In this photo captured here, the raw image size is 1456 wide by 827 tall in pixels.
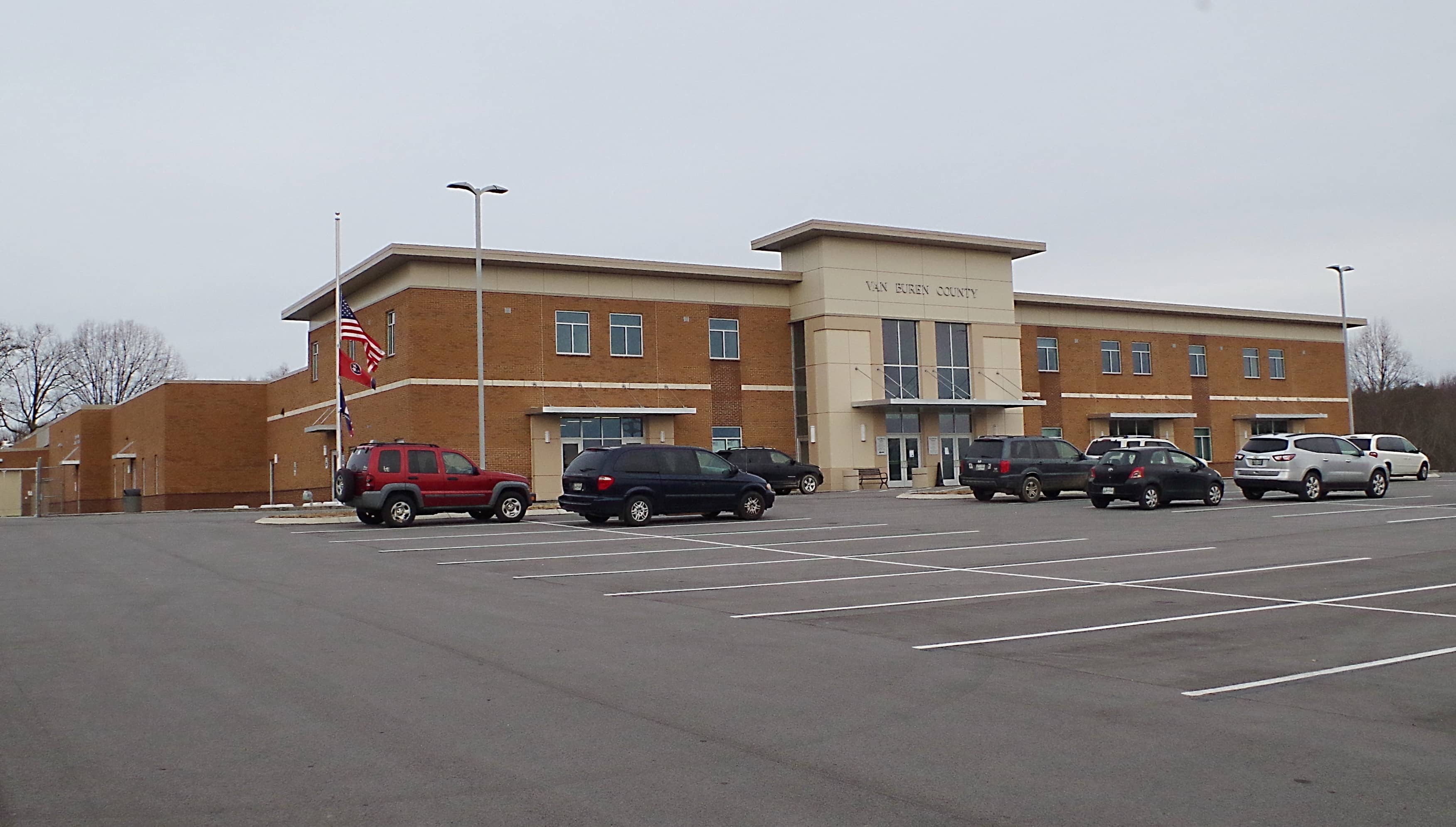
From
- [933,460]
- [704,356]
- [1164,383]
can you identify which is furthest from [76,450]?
[1164,383]

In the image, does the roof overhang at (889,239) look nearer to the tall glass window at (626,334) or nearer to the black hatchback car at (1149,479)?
the tall glass window at (626,334)

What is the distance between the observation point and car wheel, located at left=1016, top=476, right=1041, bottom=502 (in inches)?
1259

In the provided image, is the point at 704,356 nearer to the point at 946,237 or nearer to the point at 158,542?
the point at 946,237

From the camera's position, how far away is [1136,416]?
183ft

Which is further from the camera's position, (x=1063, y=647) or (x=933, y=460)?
(x=933, y=460)

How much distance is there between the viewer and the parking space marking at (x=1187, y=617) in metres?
10.2

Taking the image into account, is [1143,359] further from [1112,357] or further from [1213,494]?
[1213,494]

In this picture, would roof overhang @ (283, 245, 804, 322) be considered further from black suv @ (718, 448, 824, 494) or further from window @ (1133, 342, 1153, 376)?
window @ (1133, 342, 1153, 376)

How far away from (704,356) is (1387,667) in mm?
36935

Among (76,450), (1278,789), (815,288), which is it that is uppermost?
(815,288)

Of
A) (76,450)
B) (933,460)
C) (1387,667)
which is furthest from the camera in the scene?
(76,450)

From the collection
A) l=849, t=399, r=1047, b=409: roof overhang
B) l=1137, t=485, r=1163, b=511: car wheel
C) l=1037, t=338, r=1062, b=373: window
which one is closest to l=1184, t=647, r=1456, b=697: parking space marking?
l=1137, t=485, r=1163, b=511: car wheel

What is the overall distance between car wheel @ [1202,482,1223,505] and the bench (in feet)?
58.3

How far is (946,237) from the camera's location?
48.2 metres
